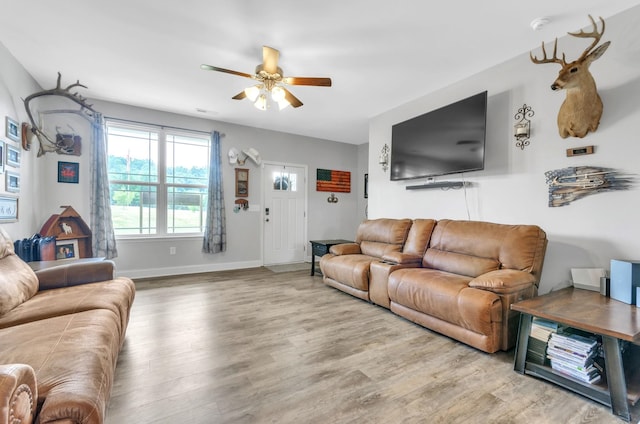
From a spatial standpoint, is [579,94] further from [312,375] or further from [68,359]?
[68,359]

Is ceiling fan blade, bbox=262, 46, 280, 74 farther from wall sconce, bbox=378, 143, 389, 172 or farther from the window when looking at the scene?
the window

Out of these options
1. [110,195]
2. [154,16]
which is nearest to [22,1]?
[154,16]

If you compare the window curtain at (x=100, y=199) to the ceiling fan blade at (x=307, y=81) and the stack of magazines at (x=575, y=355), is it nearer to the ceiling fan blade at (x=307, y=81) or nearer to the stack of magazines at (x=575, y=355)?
the ceiling fan blade at (x=307, y=81)

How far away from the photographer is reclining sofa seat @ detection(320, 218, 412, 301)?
3301 mm

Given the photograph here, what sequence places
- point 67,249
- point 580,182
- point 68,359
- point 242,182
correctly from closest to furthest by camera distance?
point 68,359
point 580,182
point 67,249
point 242,182

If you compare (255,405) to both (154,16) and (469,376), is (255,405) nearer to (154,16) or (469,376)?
(469,376)

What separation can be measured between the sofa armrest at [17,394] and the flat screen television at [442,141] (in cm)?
339

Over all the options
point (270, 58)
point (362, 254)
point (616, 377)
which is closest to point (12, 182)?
point (270, 58)

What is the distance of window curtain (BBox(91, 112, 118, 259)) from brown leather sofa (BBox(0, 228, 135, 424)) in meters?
1.94

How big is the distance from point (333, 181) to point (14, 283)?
513 cm

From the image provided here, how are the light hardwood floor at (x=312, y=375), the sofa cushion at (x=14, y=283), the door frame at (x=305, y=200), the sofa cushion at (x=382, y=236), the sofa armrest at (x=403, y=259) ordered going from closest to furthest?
1. the light hardwood floor at (x=312, y=375)
2. the sofa cushion at (x=14, y=283)
3. the sofa armrest at (x=403, y=259)
4. the sofa cushion at (x=382, y=236)
5. the door frame at (x=305, y=200)

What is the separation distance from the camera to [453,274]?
2768 millimetres

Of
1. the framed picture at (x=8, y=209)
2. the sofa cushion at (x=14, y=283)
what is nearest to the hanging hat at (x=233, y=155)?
the framed picture at (x=8, y=209)

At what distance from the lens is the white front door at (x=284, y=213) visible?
5.48m
